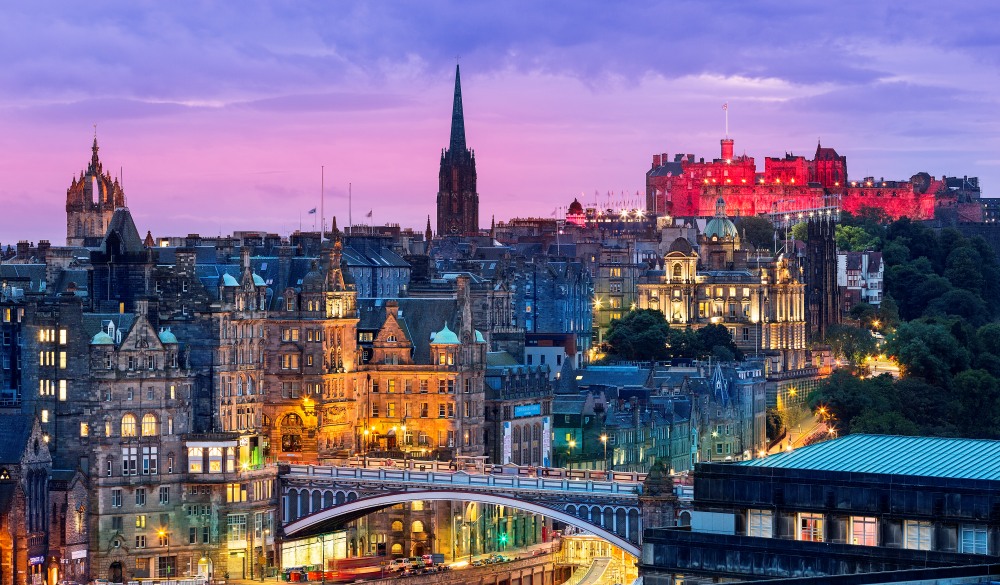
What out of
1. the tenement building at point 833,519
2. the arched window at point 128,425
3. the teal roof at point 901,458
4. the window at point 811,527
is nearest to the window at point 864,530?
the tenement building at point 833,519

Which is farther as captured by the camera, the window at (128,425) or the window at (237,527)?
the window at (237,527)

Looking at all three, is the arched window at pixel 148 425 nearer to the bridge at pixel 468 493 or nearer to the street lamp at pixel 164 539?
the street lamp at pixel 164 539

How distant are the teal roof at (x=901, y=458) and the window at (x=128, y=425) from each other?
52712 millimetres

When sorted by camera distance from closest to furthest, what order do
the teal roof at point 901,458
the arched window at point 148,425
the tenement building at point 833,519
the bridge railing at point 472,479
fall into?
1. the tenement building at point 833,519
2. the teal roof at point 901,458
3. the bridge railing at point 472,479
4. the arched window at point 148,425

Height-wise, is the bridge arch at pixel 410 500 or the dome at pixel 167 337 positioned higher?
the dome at pixel 167 337

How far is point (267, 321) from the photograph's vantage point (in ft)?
627

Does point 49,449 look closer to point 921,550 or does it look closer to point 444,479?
point 444,479

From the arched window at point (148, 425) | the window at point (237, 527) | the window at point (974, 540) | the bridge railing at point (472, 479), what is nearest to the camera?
the window at point (974, 540)

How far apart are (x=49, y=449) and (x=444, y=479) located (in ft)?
81.7

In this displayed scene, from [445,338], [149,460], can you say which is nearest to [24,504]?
[149,460]

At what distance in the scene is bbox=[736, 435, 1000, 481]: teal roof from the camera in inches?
5044

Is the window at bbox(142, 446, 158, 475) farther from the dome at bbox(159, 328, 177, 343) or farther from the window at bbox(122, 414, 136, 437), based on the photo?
the dome at bbox(159, 328, 177, 343)

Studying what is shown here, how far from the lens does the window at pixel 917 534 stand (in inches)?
4931

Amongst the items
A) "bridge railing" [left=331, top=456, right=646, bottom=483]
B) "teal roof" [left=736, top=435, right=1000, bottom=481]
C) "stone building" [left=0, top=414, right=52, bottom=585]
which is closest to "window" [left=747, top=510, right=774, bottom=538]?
"teal roof" [left=736, top=435, right=1000, bottom=481]
